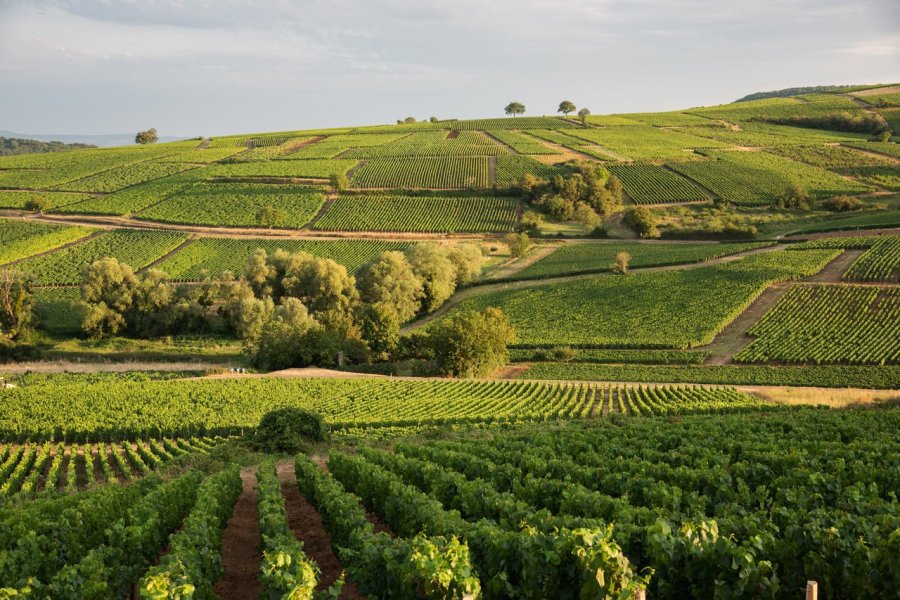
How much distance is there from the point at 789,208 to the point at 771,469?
314 feet

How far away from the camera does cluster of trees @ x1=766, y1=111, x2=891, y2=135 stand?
147m

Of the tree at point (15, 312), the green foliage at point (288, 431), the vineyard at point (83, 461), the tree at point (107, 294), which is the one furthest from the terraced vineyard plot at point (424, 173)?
the vineyard at point (83, 461)

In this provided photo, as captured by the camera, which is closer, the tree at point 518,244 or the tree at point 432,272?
the tree at point 432,272

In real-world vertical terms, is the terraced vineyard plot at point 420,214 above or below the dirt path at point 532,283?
above

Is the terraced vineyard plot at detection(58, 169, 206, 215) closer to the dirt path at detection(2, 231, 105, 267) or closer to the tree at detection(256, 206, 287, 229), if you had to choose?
the dirt path at detection(2, 231, 105, 267)

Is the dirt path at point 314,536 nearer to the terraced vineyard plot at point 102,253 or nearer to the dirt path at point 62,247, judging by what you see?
the terraced vineyard plot at point 102,253

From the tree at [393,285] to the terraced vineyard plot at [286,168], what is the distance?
185 feet

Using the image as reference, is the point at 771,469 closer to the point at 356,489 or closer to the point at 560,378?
the point at 356,489

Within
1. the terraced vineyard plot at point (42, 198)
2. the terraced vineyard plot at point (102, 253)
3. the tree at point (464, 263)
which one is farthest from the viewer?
the terraced vineyard plot at point (42, 198)

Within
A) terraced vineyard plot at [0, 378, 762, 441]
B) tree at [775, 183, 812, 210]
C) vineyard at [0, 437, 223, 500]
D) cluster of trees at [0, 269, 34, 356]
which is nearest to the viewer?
vineyard at [0, 437, 223, 500]

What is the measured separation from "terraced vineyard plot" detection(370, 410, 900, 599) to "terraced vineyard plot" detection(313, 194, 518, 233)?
75.6 metres

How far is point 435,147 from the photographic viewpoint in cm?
14975

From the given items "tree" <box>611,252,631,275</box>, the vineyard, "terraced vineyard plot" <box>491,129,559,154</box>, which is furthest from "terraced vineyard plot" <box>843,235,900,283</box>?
"terraced vineyard plot" <box>491,129,559,154</box>

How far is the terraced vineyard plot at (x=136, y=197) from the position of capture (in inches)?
4388
